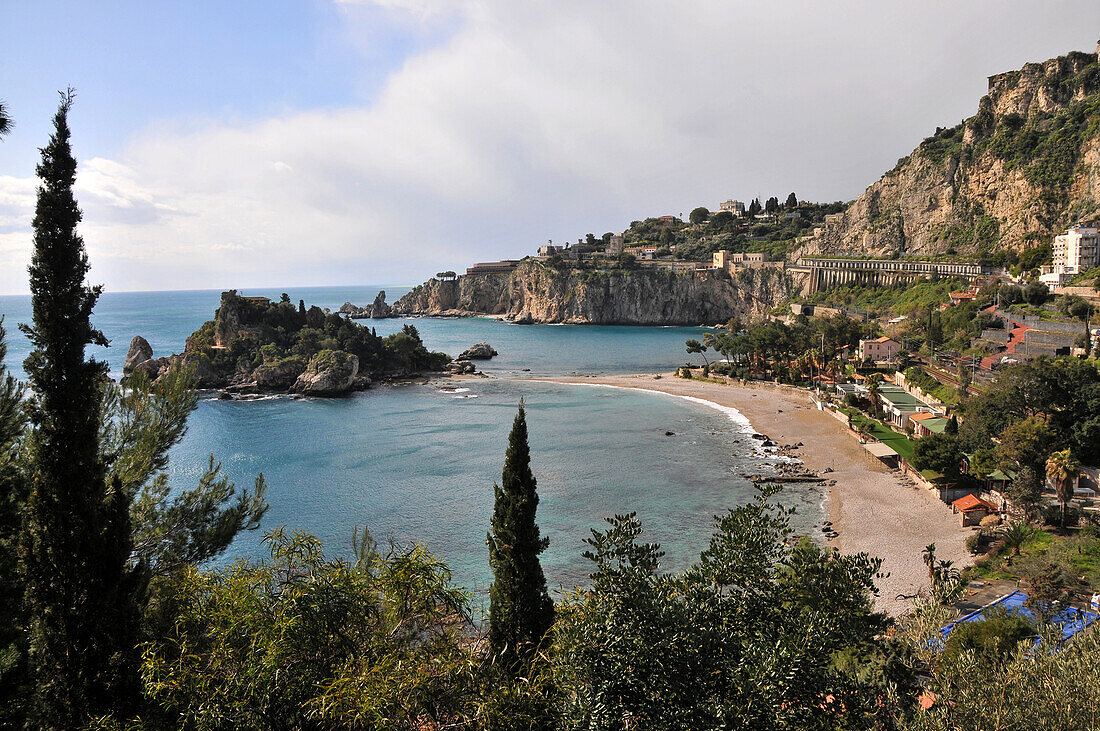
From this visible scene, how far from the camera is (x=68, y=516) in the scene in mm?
6430

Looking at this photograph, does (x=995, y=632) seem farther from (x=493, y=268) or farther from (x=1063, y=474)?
(x=493, y=268)

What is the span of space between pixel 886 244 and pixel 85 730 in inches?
3862

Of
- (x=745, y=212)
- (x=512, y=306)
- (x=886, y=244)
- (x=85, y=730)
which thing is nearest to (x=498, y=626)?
(x=85, y=730)

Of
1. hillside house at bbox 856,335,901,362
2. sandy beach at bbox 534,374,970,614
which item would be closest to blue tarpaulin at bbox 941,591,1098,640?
sandy beach at bbox 534,374,970,614

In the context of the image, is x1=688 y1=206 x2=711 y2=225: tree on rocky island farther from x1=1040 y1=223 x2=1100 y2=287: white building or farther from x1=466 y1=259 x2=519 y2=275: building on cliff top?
x1=1040 y1=223 x2=1100 y2=287: white building

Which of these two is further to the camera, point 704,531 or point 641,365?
point 641,365

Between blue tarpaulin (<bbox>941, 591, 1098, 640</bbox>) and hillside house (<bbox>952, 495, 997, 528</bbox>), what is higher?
blue tarpaulin (<bbox>941, 591, 1098, 640</bbox>)

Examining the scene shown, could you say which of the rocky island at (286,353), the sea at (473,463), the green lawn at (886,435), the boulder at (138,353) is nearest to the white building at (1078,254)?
the green lawn at (886,435)

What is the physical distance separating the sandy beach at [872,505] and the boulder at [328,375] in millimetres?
34065

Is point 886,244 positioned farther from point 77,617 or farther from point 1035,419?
point 77,617

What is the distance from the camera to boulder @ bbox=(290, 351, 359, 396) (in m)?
52.3

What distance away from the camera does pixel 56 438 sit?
6527 millimetres

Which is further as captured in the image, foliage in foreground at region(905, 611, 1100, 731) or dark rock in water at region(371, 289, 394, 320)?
dark rock in water at region(371, 289, 394, 320)

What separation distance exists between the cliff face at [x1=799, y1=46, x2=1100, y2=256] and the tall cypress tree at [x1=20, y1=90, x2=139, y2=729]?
68.9 metres
